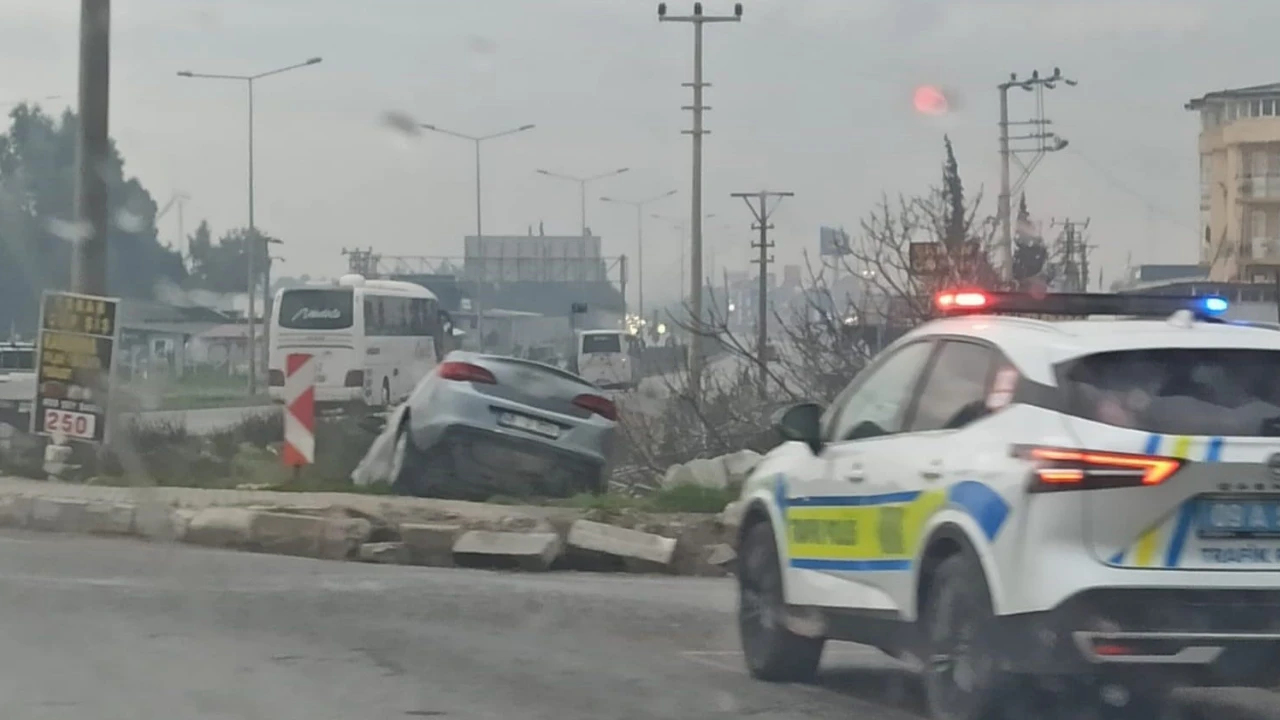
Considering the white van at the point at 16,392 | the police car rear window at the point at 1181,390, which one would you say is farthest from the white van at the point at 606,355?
the police car rear window at the point at 1181,390

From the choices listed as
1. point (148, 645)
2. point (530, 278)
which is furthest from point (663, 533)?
point (530, 278)

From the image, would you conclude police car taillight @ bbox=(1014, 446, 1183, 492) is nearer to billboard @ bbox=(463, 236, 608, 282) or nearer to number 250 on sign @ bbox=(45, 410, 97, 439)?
number 250 on sign @ bbox=(45, 410, 97, 439)

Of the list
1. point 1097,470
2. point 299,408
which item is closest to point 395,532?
point 299,408

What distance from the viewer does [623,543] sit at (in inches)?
537

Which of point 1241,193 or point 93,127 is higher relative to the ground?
point 1241,193

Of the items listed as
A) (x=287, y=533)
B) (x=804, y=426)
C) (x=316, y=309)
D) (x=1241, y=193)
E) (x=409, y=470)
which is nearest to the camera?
(x=804, y=426)

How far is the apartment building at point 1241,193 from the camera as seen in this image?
165 ft

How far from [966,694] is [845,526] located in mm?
1256

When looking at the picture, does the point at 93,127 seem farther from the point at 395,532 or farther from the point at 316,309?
the point at 316,309

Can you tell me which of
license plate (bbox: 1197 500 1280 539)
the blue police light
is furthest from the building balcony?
license plate (bbox: 1197 500 1280 539)

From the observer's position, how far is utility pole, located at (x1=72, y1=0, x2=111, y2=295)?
18.4 m

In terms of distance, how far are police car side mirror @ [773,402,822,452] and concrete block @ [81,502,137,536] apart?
332 inches

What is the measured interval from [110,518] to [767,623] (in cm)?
819

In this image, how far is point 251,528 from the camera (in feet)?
47.1
